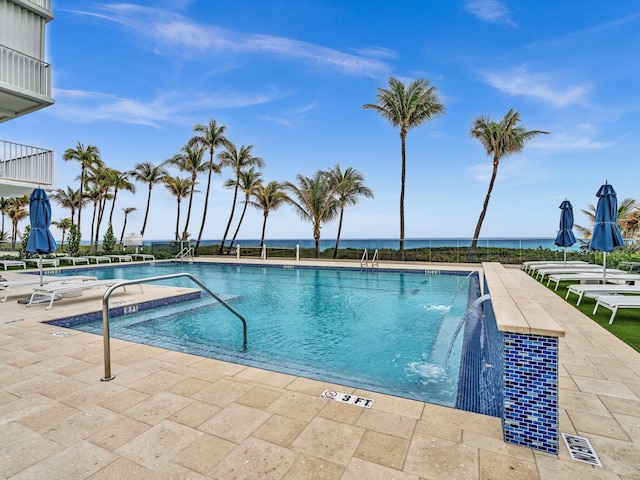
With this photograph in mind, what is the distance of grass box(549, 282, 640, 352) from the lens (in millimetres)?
4348

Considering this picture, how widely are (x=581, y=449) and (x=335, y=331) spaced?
13.7 ft

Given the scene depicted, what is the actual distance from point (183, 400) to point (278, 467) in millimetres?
1189

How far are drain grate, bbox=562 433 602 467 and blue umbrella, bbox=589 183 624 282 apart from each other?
6387 millimetres

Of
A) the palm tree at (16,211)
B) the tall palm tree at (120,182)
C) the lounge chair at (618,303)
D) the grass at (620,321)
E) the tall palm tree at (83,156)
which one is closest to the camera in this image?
the grass at (620,321)

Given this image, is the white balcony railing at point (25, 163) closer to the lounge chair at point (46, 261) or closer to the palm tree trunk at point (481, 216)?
the lounge chair at point (46, 261)

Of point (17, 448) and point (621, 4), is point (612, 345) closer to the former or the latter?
point (17, 448)

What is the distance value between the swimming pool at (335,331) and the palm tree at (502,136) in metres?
8.44

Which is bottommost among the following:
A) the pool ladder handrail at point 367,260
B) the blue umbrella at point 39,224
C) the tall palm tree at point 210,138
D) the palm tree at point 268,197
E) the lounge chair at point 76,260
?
the lounge chair at point 76,260

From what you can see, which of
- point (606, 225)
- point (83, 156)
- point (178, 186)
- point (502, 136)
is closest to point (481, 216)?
point (502, 136)

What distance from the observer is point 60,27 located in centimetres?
1089

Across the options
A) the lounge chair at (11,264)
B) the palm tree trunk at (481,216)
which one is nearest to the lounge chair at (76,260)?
the lounge chair at (11,264)

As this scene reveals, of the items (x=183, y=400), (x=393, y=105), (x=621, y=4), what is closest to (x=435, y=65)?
(x=393, y=105)

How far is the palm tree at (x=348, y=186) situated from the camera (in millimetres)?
19781

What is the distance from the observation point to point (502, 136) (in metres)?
15.6
